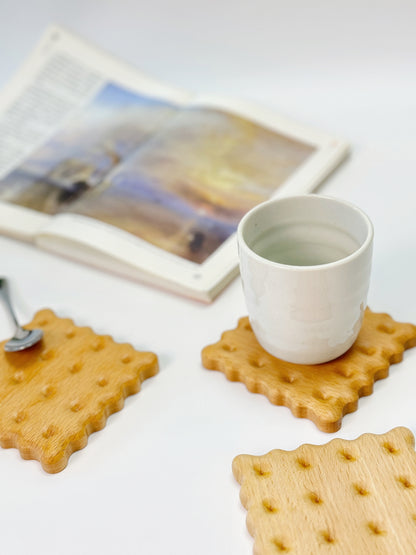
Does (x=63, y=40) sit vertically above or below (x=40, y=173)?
above

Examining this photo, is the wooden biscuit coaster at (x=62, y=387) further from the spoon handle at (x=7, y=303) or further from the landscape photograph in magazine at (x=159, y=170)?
the landscape photograph in magazine at (x=159, y=170)

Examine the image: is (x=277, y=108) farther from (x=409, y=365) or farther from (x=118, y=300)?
(x=409, y=365)

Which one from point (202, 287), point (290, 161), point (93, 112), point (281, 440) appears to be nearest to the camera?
point (281, 440)

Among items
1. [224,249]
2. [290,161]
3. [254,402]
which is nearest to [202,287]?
[224,249]

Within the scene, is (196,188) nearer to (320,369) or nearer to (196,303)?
(196,303)

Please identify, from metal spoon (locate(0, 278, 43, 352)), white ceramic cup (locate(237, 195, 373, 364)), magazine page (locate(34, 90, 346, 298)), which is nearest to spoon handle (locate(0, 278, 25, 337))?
metal spoon (locate(0, 278, 43, 352))

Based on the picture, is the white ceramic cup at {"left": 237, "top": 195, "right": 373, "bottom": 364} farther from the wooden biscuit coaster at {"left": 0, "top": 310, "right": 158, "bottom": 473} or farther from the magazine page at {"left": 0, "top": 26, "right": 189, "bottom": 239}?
the magazine page at {"left": 0, "top": 26, "right": 189, "bottom": 239}

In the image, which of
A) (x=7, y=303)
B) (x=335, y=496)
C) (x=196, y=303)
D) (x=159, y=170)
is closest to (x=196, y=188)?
(x=159, y=170)
